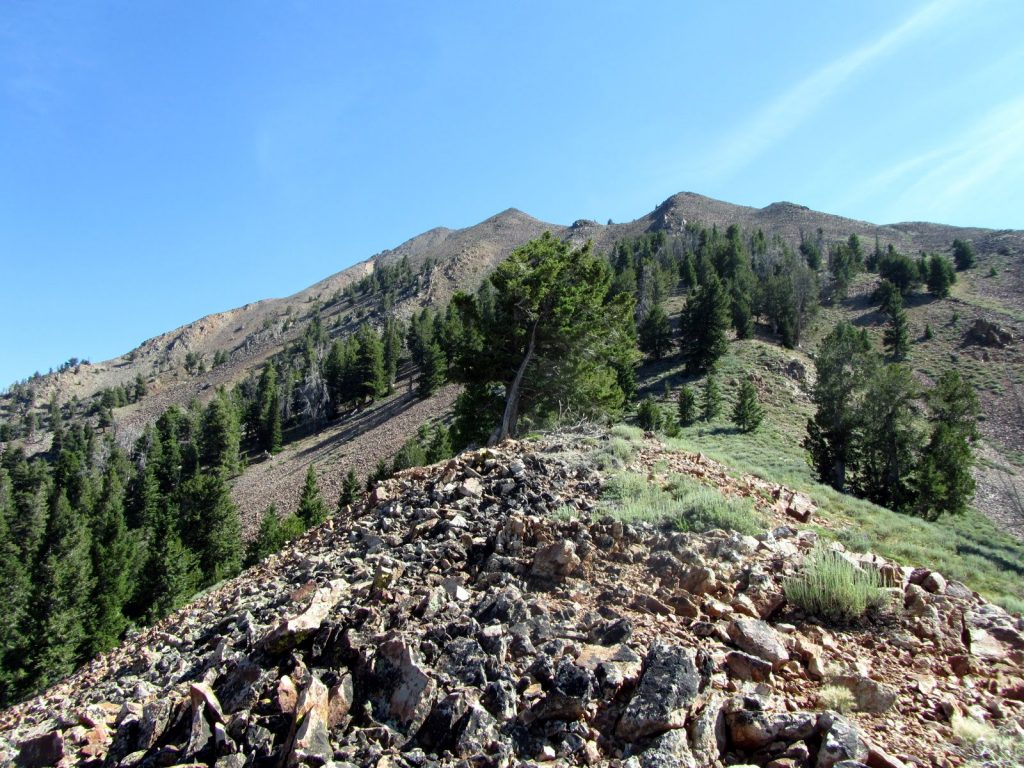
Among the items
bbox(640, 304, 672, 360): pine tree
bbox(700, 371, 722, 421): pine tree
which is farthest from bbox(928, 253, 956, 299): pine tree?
bbox(700, 371, 722, 421): pine tree

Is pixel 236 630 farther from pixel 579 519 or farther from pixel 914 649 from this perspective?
pixel 914 649

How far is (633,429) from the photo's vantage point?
14.4m

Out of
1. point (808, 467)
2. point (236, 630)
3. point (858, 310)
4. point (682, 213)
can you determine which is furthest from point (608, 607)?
point (682, 213)

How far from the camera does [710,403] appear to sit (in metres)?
47.4

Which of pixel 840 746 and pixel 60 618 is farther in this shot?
pixel 60 618

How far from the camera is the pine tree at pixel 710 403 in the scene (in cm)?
4731

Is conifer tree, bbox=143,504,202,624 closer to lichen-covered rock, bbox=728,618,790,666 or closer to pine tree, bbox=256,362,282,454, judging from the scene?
lichen-covered rock, bbox=728,618,790,666

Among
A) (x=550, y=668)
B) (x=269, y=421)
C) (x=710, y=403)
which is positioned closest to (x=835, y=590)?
(x=550, y=668)

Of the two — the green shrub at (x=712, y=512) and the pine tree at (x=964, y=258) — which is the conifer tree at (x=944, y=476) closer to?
the green shrub at (x=712, y=512)

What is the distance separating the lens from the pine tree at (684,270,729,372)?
5541 cm

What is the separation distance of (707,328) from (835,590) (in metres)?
52.2

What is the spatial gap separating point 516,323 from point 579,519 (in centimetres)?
1273

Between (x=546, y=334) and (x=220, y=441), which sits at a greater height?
(x=546, y=334)

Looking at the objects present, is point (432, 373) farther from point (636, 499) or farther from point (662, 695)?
point (662, 695)
